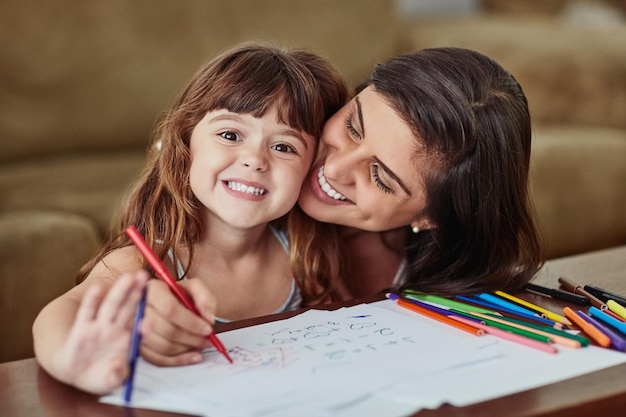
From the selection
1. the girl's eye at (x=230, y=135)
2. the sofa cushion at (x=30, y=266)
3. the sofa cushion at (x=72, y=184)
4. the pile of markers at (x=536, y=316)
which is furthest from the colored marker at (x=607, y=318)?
the sofa cushion at (x=72, y=184)

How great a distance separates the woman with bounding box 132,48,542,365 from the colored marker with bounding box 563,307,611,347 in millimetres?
170

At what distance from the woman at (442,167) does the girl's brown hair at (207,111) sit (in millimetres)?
67

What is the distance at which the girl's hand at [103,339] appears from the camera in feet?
2.46

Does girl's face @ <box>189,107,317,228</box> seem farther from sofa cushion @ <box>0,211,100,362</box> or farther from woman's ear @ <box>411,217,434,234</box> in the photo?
sofa cushion @ <box>0,211,100,362</box>

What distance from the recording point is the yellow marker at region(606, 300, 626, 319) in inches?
39.7

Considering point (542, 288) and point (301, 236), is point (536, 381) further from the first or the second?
point (301, 236)

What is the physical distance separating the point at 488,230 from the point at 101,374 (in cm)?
65

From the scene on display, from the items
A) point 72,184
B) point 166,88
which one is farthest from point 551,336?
point 166,88

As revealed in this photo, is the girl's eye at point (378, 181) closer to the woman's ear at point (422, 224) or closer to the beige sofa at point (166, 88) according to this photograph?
the woman's ear at point (422, 224)

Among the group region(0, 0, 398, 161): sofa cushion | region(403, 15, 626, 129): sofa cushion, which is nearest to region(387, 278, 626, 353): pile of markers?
region(0, 0, 398, 161): sofa cushion

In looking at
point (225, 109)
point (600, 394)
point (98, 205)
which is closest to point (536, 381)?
point (600, 394)

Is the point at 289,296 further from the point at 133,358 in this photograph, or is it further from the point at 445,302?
the point at 133,358

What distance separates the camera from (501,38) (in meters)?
2.59

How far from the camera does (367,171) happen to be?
1.20m
